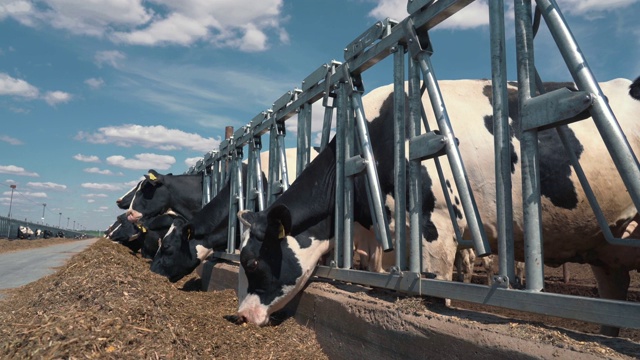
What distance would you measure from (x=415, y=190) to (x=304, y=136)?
286 cm

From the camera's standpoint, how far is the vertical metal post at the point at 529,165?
236 cm

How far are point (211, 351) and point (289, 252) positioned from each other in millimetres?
1258

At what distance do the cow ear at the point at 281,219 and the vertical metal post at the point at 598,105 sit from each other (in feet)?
9.04

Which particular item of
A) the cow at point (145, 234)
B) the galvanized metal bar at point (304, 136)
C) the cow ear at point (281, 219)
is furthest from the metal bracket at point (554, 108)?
the cow at point (145, 234)

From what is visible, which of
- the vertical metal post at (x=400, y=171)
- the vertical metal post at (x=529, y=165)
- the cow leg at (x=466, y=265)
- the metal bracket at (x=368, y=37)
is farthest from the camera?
the cow leg at (x=466, y=265)

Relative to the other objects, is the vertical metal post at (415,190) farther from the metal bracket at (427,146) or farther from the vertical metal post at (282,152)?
the vertical metal post at (282,152)

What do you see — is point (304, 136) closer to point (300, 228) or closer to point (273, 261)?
point (300, 228)

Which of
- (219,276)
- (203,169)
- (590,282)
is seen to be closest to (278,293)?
(219,276)

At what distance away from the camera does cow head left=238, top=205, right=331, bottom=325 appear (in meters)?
4.54

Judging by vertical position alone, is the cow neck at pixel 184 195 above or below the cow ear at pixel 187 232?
above

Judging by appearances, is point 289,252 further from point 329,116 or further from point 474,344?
point 474,344

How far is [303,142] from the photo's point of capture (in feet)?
20.2

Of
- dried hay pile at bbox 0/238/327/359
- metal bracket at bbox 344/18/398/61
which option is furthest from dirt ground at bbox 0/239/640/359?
metal bracket at bbox 344/18/398/61

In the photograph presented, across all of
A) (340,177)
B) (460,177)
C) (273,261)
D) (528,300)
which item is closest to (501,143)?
(460,177)
